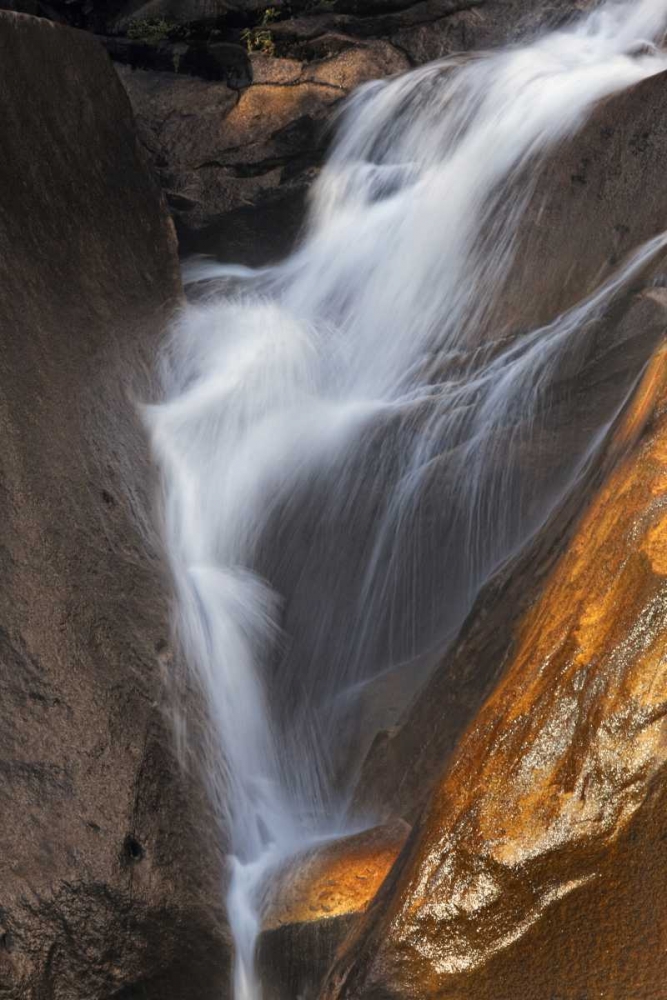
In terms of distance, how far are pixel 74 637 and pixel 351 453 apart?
66.1 inches

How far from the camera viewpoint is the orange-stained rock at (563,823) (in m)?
2.51

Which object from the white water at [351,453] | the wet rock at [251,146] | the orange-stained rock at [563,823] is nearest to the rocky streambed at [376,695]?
the orange-stained rock at [563,823]

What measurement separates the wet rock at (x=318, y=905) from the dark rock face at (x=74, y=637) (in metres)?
0.22

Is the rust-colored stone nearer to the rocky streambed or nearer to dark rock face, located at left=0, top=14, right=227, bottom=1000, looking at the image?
the rocky streambed

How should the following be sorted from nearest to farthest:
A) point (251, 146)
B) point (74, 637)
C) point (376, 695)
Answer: point (74, 637)
point (376, 695)
point (251, 146)

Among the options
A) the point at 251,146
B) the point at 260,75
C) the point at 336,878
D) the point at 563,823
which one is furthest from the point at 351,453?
the point at 260,75

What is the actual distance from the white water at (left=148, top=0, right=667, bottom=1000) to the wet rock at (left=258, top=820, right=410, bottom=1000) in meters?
0.12

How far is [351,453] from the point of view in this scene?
4.90 metres

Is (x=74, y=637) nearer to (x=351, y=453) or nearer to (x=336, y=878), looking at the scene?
(x=336, y=878)

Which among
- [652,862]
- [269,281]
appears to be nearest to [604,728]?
[652,862]

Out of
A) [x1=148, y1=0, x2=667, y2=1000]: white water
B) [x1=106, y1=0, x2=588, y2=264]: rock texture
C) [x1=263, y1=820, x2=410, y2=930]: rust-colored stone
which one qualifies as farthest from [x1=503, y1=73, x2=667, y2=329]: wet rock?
[x1=263, y1=820, x2=410, y2=930]: rust-colored stone

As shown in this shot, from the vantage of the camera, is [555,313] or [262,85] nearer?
[555,313]

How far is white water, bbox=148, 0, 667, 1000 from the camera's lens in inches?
166

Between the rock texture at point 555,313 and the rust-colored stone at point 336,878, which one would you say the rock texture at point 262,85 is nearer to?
the rock texture at point 555,313
